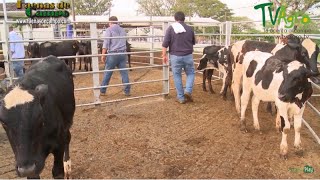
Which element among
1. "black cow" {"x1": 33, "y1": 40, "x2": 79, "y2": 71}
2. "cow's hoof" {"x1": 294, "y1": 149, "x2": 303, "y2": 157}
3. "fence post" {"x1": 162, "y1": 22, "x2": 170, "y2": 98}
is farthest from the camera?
"black cow" {"x1": 33, "y1": 40, "x2": 79, "y2": 71}

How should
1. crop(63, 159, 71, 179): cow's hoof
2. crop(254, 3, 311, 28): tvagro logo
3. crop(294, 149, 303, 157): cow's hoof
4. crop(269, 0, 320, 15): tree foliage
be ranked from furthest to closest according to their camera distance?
1. crop(269, 0, 320, 15): tree foliage
2. crop(254, 3, 311, 28): tvagro logo
3. crop(294, 149, 303, 157): cow's hoof
4. crop(63, 159, 71, 179): cow's hoof

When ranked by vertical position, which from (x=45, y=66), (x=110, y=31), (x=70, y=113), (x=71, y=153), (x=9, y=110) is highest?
(x=110, y=31)

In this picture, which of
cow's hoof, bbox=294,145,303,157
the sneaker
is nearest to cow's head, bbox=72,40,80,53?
the sneaker

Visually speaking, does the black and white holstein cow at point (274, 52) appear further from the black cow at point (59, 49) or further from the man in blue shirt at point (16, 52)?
the black cow at point (59, 49)

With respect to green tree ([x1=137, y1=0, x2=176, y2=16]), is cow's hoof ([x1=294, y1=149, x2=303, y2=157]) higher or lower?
lower

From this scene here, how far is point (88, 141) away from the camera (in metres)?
5.31

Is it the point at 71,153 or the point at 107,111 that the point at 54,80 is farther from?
the point at 107,111

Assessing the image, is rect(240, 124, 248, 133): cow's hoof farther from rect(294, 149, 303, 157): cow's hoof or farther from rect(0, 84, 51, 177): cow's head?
rect(0, 84, 51, 177): cow's head

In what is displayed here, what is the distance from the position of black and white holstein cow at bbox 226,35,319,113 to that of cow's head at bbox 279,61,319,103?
1.29 meters

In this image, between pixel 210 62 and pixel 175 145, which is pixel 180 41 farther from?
pixel 175 145

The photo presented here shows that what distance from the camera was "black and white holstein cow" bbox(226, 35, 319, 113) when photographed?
20.4ft

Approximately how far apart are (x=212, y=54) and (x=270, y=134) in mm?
3723

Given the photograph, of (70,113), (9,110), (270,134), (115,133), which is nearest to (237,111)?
(270,134)

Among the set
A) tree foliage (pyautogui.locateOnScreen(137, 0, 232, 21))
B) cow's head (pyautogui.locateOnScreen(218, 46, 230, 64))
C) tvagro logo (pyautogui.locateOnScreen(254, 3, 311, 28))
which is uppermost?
tree foliage (pyautogui.locateOnScreen(137, 0, 232, 21))
